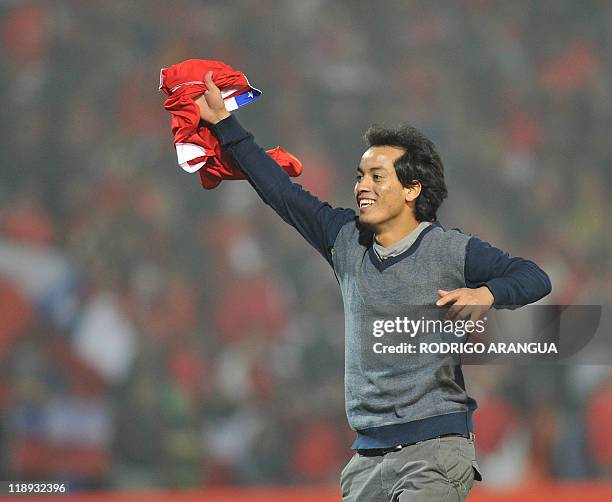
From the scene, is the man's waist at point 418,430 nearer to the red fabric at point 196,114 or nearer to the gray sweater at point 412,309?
the gray sweater at point 412,309

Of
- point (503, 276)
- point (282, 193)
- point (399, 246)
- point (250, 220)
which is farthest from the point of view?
point (250, 220)

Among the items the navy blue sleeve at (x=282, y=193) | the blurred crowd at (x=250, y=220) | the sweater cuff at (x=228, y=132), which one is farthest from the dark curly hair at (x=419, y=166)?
the blurred crowd at (x=250, y=220)

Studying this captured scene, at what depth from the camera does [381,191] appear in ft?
7.91

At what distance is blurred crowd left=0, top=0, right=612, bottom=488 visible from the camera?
16.7 ft

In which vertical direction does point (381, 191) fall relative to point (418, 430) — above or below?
above

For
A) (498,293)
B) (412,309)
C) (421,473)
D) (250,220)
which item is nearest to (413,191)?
(412,309)

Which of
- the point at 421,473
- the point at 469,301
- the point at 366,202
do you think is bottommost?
the point at 421,473

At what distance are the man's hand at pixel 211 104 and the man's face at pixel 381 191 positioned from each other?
383mm

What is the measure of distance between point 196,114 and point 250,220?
297 cm

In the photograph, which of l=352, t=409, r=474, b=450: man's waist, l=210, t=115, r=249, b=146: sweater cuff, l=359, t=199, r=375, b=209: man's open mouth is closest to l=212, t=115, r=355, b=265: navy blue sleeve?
l=210, t=115, r=249, b=146: sweater cuff

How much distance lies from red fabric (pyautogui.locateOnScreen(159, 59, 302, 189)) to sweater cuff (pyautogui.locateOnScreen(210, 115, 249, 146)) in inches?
1.6

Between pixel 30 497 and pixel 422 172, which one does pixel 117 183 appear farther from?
pixel 422 172

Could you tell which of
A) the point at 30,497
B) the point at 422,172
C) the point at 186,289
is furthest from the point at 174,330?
the point at 422,172

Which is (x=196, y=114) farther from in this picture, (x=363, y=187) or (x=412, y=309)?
(x=412, y=309)
